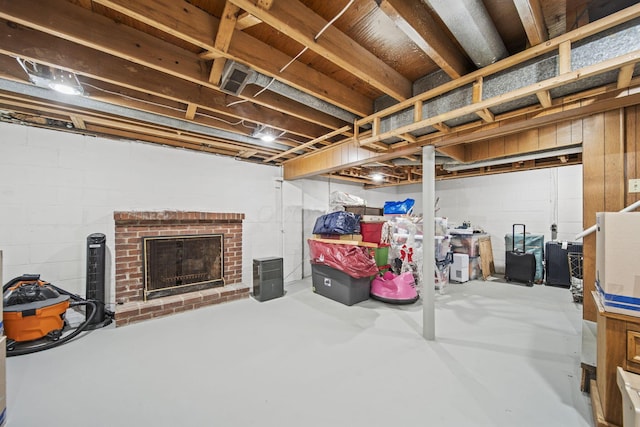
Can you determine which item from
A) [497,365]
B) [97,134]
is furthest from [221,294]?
[497,365]

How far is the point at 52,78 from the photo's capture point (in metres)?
2.04

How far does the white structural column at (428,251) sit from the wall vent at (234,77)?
82.0 inches

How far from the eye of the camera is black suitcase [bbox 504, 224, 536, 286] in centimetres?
509

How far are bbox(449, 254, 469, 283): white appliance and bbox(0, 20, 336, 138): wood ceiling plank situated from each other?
186 inches

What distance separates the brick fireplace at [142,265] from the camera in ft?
11.1

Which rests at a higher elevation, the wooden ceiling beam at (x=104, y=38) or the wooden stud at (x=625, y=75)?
the wooden ceiling beam at (x=104, y=38)

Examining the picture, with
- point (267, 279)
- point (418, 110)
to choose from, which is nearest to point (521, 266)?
point (418, 110)

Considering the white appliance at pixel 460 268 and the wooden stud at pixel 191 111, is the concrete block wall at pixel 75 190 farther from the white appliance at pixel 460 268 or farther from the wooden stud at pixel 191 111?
the white appliance at pixel 460 268

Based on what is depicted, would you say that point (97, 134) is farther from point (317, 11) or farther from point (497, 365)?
point (497, 365)

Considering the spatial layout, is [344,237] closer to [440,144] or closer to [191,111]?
[440,144]

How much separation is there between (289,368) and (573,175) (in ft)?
22.4

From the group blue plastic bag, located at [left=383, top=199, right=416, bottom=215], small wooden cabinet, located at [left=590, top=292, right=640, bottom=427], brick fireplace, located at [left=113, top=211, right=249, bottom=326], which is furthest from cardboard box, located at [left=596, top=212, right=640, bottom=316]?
brick fireplace, located at [left=113, top=211, right=249, bottom=326]

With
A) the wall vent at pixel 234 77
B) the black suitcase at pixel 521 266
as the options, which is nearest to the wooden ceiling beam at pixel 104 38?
the wall vent at pixel 234 77

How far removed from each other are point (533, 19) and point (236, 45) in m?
1.90
